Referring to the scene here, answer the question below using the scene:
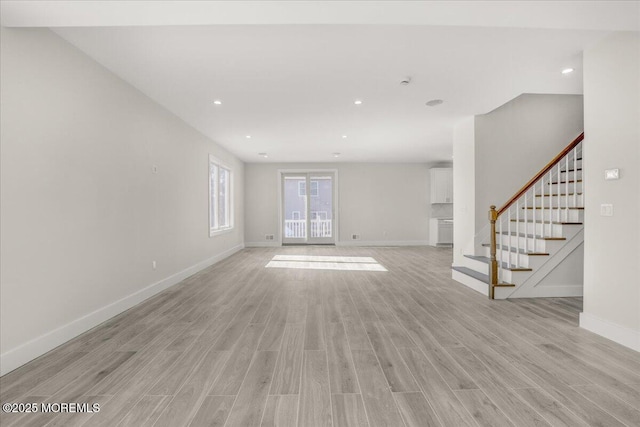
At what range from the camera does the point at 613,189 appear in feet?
8.58

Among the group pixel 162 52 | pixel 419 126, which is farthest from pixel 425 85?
pixel 162 52

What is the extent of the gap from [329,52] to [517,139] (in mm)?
3805

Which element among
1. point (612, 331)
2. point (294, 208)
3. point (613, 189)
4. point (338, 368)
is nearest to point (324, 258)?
point (294, 208)

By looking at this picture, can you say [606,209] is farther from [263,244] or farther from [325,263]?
[263,244]

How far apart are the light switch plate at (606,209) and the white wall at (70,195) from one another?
189 inches

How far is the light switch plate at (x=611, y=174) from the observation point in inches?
101

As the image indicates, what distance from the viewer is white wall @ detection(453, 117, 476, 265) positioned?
4.91 metres

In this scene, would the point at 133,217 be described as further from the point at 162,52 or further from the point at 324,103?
the point at 324,103

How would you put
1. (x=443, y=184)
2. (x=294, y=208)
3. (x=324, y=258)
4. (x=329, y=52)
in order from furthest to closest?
(x=294, y=208) → (x=443, y=184) → (x=324, y=258) → (x=329, y=52)

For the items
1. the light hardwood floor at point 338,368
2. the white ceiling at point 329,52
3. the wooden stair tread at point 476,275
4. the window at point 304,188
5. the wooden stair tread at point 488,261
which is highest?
the white ceiling at point 329,52

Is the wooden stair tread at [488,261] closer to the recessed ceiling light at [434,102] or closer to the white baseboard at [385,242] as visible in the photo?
the recessed ceiling light at [434,102]

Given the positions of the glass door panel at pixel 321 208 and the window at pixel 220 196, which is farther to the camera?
the glass door panel at pixel 321 208

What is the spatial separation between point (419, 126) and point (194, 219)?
439cm

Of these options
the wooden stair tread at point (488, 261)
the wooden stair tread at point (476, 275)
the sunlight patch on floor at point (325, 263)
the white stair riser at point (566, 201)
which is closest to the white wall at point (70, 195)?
the sunlight patch on floor at point (325, 263)
